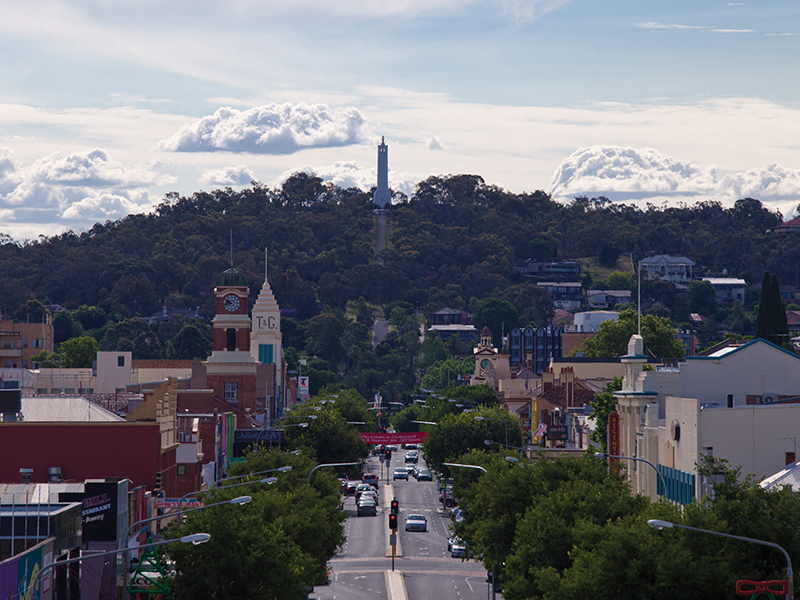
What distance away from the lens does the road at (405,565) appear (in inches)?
2552

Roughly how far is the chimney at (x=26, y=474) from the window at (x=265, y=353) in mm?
82716

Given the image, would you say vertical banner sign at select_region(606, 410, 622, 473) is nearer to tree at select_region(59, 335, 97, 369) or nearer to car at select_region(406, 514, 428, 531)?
car at select_region(406, 514, 428, 531)

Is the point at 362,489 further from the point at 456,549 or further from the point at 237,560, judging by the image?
the point at 237,560

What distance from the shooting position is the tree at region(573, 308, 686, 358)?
484 ft

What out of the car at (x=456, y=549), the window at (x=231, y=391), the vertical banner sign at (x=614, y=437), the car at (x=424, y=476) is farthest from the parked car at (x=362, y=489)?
the vertical banner sign at (x=614, y=437)

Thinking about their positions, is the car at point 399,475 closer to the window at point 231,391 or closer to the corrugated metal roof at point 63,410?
the window at point 231,391

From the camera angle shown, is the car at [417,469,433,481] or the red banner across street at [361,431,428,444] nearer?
the red banner across street at [361,431,428,444]

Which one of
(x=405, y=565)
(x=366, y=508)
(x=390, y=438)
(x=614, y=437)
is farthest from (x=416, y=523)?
(x=390, y=438)

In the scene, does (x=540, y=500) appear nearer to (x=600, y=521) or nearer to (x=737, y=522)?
(x=600, y=521)

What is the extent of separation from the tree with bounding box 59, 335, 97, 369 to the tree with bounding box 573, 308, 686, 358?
75287 millimetres

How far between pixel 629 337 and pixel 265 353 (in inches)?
1738

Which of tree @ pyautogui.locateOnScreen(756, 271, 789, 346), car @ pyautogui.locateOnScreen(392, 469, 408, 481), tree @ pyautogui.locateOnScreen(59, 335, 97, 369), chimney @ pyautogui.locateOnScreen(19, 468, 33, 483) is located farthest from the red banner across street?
tree @ pyautogui.locateOnScreen(59, 335, 97, 369)

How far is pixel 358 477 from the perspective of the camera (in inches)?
5271

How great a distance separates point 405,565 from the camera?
74.6m
